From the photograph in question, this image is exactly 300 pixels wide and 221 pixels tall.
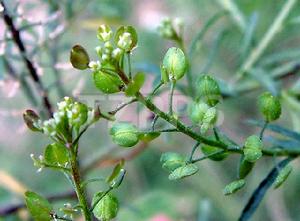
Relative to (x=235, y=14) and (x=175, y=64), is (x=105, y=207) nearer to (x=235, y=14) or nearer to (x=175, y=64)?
(x=175, y=64)

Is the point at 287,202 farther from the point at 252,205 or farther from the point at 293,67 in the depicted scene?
the point at 252,205

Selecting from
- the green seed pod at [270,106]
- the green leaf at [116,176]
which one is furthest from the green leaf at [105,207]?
the green seed pod at [270,106]

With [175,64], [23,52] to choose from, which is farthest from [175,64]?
[23,52]

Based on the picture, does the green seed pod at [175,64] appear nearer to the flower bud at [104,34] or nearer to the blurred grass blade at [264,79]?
the flower bud at [104,34]

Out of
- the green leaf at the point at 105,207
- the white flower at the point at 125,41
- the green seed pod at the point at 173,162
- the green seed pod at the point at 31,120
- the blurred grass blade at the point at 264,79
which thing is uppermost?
the blurred grass blade at the point at 264,79

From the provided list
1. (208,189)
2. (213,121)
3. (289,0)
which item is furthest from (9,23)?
(208,189)

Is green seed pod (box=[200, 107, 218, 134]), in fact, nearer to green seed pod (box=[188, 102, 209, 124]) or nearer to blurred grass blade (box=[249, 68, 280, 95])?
green seed pod (box=[188, 102, 209, 124])
